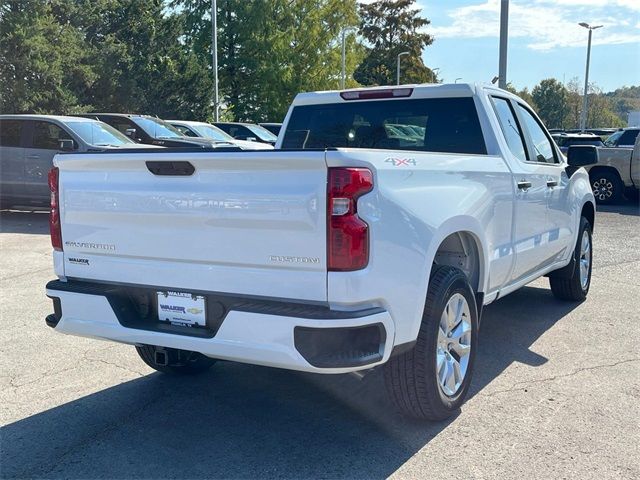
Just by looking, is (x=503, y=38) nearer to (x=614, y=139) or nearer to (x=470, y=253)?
(x=614, y=139)

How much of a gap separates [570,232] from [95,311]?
431 centimetres

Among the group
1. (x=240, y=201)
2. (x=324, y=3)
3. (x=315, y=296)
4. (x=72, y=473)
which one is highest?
(x=324, y=3)

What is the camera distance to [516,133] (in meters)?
5.21

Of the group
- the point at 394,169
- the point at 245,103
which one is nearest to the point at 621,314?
the point at 394,169

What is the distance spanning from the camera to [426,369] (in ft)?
11.6

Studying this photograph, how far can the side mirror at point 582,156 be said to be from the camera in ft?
19.5

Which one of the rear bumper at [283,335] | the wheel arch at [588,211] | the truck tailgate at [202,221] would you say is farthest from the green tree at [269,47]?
the rear bumper at [283,335]

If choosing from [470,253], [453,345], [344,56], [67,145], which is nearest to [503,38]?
[67,145]

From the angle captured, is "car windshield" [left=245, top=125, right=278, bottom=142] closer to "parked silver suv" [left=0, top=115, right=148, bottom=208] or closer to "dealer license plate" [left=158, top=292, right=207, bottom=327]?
"parked silver suv" [left=0, top=115, right=148, bottom=208]

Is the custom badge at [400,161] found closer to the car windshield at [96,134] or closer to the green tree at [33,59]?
the car windshield at [96,134]

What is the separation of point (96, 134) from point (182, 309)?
361 inches

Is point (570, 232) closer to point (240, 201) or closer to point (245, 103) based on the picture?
point (240, 201)

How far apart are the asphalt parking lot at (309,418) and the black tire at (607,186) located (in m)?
10.6

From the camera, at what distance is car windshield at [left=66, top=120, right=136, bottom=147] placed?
11.6 meters
